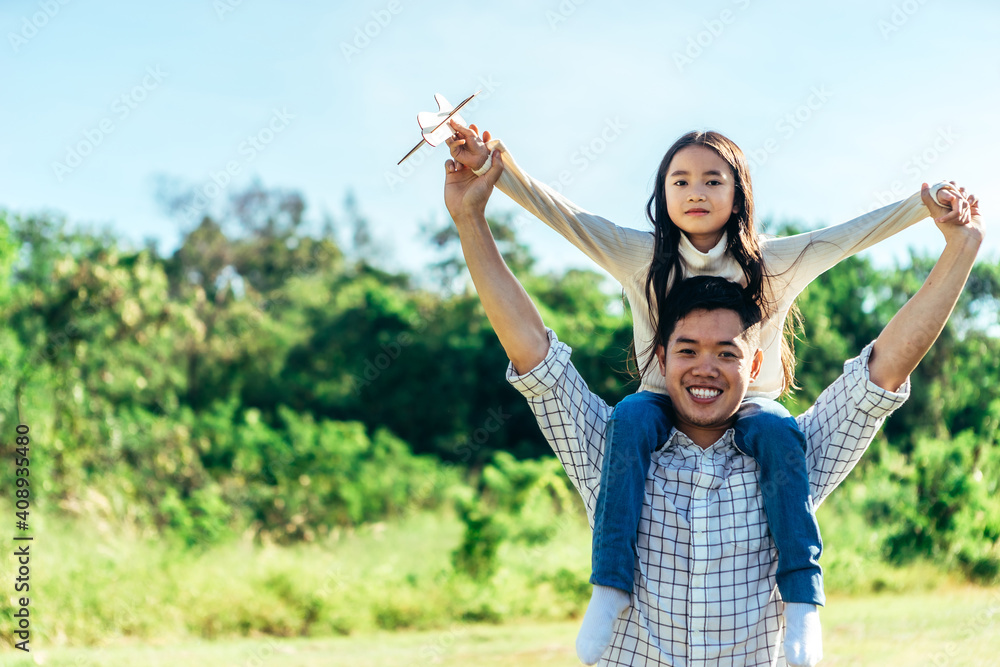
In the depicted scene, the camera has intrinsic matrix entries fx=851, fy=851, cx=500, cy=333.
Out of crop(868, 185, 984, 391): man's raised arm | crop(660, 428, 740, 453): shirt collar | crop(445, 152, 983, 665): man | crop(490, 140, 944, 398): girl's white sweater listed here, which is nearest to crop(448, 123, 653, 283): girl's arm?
crop(490, 140, 944, 398): girl's white sweater

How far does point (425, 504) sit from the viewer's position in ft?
35.5

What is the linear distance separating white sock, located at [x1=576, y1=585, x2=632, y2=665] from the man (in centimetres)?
7

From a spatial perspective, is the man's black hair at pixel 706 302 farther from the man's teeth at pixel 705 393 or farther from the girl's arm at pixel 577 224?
the girl's arm at pixel 577 224

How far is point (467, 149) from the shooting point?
191 centimetres

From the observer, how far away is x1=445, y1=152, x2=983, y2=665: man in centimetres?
176

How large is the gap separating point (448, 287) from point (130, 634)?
9822mm

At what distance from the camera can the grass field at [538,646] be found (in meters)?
5.53

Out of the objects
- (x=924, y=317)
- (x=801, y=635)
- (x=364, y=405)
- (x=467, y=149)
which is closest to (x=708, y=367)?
(x=924, y=317)

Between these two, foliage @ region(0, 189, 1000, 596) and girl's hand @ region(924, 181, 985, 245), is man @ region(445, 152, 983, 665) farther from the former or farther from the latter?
foliage @ region(0, 189, 1000, 596)

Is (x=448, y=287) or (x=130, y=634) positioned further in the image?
(x=448, y=287)

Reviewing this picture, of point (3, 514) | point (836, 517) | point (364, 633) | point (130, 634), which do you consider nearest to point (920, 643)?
point (836, 517)

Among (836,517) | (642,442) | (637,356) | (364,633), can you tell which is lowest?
(364,633)

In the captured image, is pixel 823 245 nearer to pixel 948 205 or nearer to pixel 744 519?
pixel 948 205

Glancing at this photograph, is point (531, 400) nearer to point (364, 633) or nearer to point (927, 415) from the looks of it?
point (364, 633)
